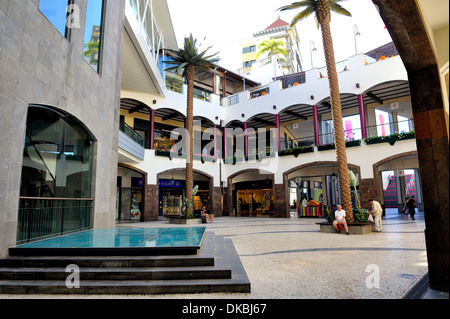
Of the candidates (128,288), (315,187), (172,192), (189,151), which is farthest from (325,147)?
(128,288)

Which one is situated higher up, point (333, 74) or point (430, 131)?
point (333, 74)

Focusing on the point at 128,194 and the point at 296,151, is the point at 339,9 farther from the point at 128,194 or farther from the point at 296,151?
the point at 128,194

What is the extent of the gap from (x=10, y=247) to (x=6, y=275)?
106cm

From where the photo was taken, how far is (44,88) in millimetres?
6906

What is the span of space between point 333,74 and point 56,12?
11.4 m

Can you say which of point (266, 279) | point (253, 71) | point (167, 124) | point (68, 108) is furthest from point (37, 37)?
point (253, 71)

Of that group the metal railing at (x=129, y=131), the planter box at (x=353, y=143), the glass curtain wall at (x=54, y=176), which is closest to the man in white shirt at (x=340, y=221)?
the planter box at (x=353, y=143)

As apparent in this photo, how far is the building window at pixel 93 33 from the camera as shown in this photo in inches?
372

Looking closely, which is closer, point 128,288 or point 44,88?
point 128,288

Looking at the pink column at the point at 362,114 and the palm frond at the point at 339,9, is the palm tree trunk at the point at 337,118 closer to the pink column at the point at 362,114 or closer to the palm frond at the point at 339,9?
the palm frond at the point at 339,9

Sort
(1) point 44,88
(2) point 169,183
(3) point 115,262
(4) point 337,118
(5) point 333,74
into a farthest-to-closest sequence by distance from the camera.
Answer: (2) point 169,183 → (5) point 333,74 → (4) point 337,118 → (1) point 44,88 → (3) point 115,262

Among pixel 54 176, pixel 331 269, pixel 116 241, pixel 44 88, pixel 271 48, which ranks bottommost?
pixel 331 269

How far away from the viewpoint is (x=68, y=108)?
8.14 m

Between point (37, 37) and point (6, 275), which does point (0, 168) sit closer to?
point (6, 275)
